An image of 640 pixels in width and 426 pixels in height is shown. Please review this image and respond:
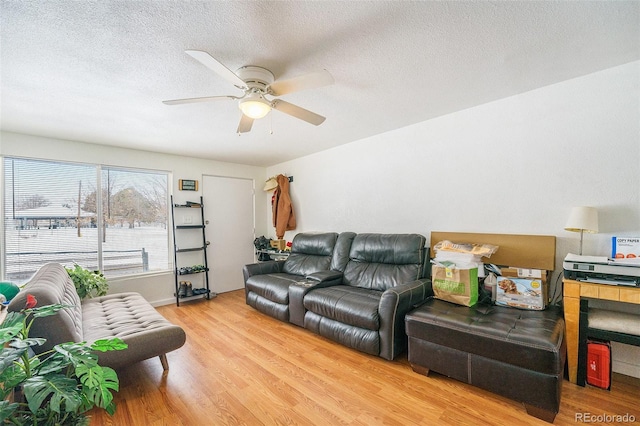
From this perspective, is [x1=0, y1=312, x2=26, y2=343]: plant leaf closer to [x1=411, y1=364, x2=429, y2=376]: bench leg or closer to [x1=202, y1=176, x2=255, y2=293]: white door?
[x1=411, y1=364, x2=429, y2=376]: bench leg

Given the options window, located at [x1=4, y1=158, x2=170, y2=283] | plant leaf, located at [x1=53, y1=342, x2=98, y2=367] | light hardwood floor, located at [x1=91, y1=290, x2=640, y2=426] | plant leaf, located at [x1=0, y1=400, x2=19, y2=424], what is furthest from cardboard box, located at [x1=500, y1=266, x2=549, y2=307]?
window, located at [x1=4, y1=158, x2=170, y2=283]

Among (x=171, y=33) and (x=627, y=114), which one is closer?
(x=171, y=33)

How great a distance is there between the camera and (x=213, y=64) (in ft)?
4.94

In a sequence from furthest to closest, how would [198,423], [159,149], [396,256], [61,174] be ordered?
[159,149], [61,174], [396,256], [198,423]

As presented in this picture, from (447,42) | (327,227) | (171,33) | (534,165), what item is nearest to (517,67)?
(447,42)

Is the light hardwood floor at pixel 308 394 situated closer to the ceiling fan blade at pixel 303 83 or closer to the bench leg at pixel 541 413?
the bench leg at pixel 541 413

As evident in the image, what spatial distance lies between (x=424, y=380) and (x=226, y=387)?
1511 mm

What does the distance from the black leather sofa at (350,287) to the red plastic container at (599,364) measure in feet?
3.77

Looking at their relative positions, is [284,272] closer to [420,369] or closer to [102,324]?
[102,324]

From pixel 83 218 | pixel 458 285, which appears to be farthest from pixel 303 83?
pixel 83 218

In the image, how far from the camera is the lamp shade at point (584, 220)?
1.96 meters

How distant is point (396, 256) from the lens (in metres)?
3.01

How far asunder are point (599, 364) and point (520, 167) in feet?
5.25

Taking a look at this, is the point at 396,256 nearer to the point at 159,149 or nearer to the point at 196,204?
the point at 196,204
